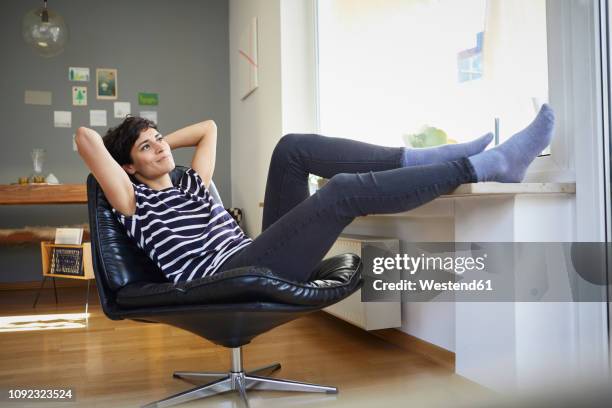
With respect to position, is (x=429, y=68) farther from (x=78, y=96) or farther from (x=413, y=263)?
(x=78, y=96)

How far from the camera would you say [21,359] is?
2.23 meters

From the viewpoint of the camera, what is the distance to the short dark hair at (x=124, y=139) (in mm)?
1742

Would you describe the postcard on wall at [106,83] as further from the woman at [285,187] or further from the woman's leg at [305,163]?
the woman's leg at [305,163]

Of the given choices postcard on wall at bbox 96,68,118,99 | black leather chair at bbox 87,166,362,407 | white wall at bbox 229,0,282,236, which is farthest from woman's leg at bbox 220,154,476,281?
postcard on wall at bbox 96,68,118,99

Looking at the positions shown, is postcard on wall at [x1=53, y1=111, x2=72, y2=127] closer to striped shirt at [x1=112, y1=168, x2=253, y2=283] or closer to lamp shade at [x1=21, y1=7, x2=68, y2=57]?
lamp shade at [x1=21, y1=7, x2=68, y2=57]

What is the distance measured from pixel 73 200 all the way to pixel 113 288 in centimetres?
248

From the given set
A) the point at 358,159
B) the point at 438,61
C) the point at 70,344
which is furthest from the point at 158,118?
the point at 358,159

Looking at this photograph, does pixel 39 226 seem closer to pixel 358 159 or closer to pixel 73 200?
pixel 73 200

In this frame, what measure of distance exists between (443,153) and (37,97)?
3882mm

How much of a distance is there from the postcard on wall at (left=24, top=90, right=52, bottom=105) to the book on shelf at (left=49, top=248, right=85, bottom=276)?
1.61 metres

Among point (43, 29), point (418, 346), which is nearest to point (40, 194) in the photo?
point (43, 29)

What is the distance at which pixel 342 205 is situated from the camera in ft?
4.78

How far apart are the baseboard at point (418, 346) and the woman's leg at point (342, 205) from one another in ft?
2.67

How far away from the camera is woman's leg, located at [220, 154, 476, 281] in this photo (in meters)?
1.44
